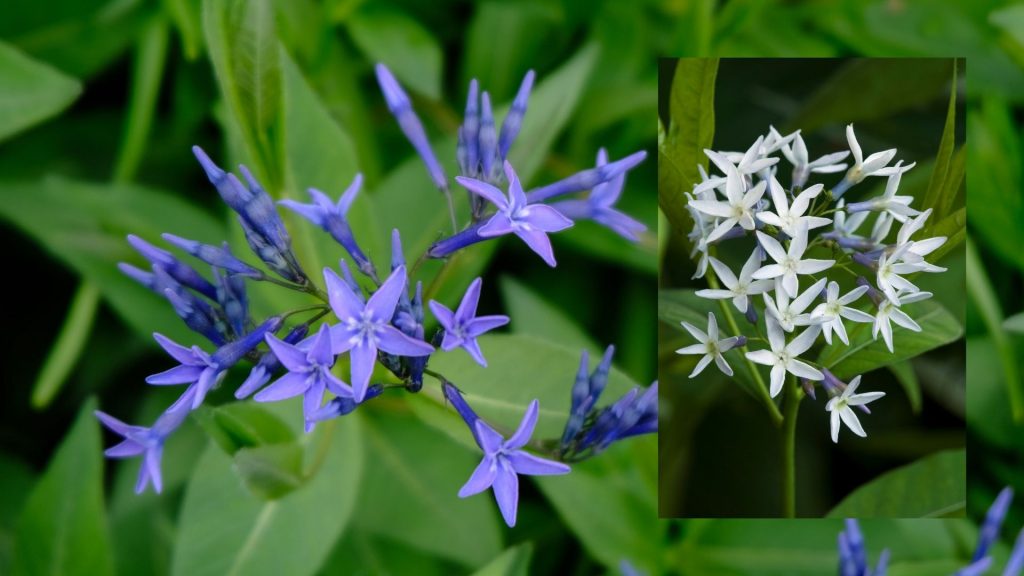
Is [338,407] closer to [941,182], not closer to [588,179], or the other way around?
[588,179]

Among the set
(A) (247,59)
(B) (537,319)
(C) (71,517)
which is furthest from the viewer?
(B) (537,319)

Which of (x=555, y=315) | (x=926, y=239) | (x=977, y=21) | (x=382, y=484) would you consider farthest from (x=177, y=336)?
(x=977, y=21)

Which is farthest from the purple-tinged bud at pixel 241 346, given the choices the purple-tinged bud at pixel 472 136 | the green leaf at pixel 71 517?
the green leaf at pixel 71 517

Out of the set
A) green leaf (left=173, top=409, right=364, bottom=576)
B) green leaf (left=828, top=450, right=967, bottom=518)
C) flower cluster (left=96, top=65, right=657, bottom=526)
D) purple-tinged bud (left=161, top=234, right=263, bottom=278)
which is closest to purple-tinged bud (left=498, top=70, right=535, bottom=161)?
flower cluster (left=96, top=65, right=657, bottom=526)

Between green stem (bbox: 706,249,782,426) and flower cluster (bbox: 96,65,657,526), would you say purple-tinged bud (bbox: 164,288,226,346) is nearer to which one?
flower cluster (bbox: 96,65,657,526)

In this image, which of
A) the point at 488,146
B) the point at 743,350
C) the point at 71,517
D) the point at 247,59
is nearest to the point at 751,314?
the point at 743,350

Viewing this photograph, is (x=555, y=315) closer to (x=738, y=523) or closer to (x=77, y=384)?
(x=738, y=523)

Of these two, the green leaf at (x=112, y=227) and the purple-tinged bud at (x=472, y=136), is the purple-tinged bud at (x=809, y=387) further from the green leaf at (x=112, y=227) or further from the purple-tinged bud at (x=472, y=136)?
the green leaf at (x=112, y=227)

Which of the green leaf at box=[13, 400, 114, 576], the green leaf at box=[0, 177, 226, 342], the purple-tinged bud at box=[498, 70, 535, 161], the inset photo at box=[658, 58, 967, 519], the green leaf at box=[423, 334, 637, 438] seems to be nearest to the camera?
the inset photo at box=[658, 58, 967, 519]
